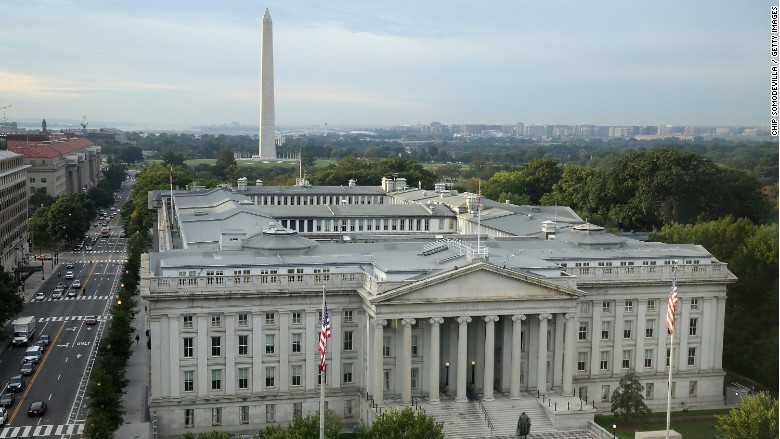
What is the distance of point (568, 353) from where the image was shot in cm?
6969

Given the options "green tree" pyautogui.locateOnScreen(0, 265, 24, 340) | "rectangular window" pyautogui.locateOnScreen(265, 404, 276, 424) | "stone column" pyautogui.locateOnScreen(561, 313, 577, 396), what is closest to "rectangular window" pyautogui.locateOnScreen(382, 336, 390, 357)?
"rectangular window" pyautogui.locateOnScreen(265, 404, 276, 424)

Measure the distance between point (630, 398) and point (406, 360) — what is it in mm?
17421

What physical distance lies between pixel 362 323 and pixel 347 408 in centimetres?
679

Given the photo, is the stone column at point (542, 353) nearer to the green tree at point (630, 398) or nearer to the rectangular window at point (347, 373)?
the green tree at point (630, 398)

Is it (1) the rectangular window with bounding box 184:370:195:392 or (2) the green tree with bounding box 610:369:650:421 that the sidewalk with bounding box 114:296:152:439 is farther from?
(2) the green tree with bounding box 610:369:650:421

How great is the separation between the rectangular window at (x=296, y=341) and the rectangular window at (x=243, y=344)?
3.37 meters

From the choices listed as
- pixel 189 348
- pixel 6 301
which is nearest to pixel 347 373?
pixel 189 348

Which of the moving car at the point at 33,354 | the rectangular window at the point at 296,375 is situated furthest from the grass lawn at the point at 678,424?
the moving car at the point at 33,354

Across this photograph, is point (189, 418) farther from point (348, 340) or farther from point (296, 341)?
point (348, 340)

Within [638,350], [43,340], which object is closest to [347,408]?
[638,350]

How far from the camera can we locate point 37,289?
120 m

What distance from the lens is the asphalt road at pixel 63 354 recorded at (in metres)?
68.0

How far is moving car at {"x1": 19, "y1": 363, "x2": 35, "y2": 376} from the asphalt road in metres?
0.43

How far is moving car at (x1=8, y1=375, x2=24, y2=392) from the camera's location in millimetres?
74375
